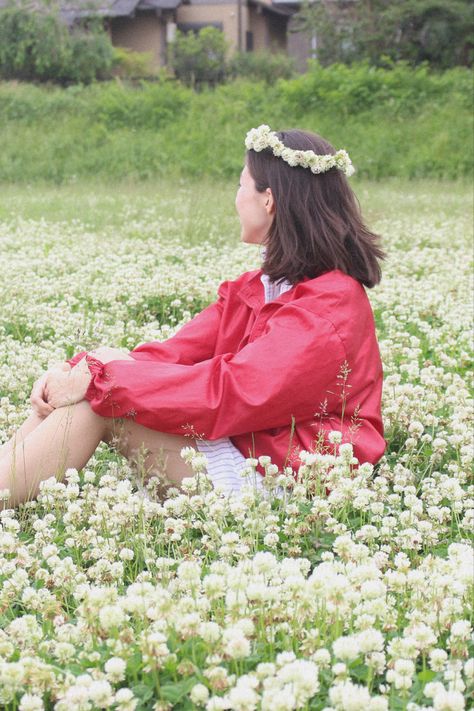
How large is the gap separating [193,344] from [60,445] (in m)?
1.05

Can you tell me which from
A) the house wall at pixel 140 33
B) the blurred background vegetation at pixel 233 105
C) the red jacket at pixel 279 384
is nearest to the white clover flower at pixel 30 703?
the red jacket at pixel 279 384

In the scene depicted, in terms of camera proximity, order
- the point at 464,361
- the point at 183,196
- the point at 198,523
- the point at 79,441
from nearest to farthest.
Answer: the point at 198,523 → the point at 79,441 → the point at 464,361 → the point at 183,196

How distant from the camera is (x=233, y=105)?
88.1 ft

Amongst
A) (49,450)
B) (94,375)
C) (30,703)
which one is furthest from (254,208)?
(30,703)

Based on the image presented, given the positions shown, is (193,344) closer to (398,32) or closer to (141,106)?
(141,106)

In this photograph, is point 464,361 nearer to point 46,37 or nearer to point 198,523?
point 198,523

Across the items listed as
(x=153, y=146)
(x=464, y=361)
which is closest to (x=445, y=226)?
(x=464, y=361)

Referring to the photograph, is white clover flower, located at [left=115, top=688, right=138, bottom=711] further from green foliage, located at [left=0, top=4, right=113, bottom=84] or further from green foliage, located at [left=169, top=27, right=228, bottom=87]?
green foliage, located at [left=169, top=27, right=228, bottom=87]

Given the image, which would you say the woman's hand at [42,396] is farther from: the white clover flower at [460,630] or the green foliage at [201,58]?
the green foliage at [201,58]

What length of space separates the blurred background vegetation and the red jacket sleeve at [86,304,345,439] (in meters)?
18.5

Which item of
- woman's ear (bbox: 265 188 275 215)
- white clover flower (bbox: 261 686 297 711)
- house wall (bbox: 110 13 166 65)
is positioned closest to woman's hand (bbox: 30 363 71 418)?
woman's ear (bbox: 265 188 275 215)

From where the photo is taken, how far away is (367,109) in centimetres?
2731

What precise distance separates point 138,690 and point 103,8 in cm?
3935

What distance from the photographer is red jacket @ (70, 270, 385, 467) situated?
406cm
